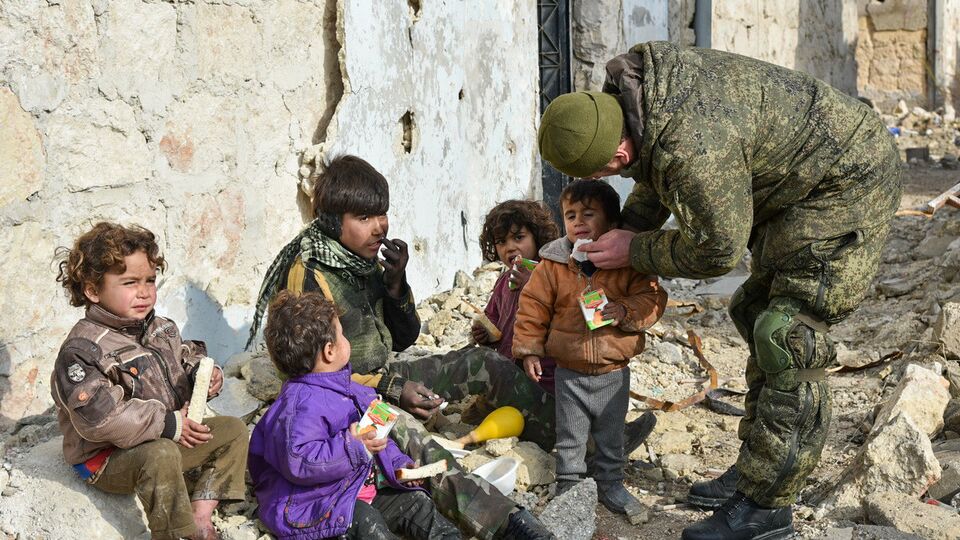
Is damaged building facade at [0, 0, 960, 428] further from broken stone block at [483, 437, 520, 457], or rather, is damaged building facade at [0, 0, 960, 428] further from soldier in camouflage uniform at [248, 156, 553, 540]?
broken stone block at [483, 437, 520, 457]

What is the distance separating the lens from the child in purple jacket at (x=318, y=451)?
311cm

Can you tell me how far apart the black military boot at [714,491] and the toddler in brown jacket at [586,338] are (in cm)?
26

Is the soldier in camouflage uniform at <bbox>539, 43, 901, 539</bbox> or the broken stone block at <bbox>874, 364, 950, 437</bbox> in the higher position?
the soldier in camouflage uniform at <bbox>539, 43, 901, 539</bbox>

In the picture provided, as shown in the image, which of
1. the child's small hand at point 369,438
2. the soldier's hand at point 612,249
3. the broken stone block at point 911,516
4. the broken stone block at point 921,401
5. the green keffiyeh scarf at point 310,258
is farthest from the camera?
the broken stone block at point 921,401

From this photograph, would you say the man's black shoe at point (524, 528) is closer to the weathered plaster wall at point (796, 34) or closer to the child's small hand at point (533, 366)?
the child's small hand at point (533, 366)

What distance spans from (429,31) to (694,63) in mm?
3251

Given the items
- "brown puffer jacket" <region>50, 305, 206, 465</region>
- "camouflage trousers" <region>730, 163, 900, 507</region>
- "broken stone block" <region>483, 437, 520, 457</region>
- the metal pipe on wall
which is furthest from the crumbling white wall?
the metal pipe on wall

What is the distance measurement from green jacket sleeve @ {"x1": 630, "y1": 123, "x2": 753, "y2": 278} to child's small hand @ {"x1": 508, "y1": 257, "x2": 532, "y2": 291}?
123 cm

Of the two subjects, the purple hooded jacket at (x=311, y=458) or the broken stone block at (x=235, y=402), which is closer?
the purple hooded jacket at (x=311, y=458)

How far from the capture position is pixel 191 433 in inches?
122

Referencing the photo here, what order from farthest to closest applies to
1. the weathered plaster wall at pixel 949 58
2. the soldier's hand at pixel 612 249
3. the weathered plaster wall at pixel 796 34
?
the weathered plaster wall at pixel 949 58 < the weathered plaster wall at pixel 796 34 < the soldier's hand at pixel 612 249

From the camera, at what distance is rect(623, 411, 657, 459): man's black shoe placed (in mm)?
4027

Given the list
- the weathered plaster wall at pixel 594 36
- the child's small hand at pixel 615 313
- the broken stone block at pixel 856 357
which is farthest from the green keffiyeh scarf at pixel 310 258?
the weathered plaster wall at pixel 594 36

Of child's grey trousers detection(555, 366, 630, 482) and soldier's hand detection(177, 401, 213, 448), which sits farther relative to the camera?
child's grey trousers detection(555, 366, 630, 482)
